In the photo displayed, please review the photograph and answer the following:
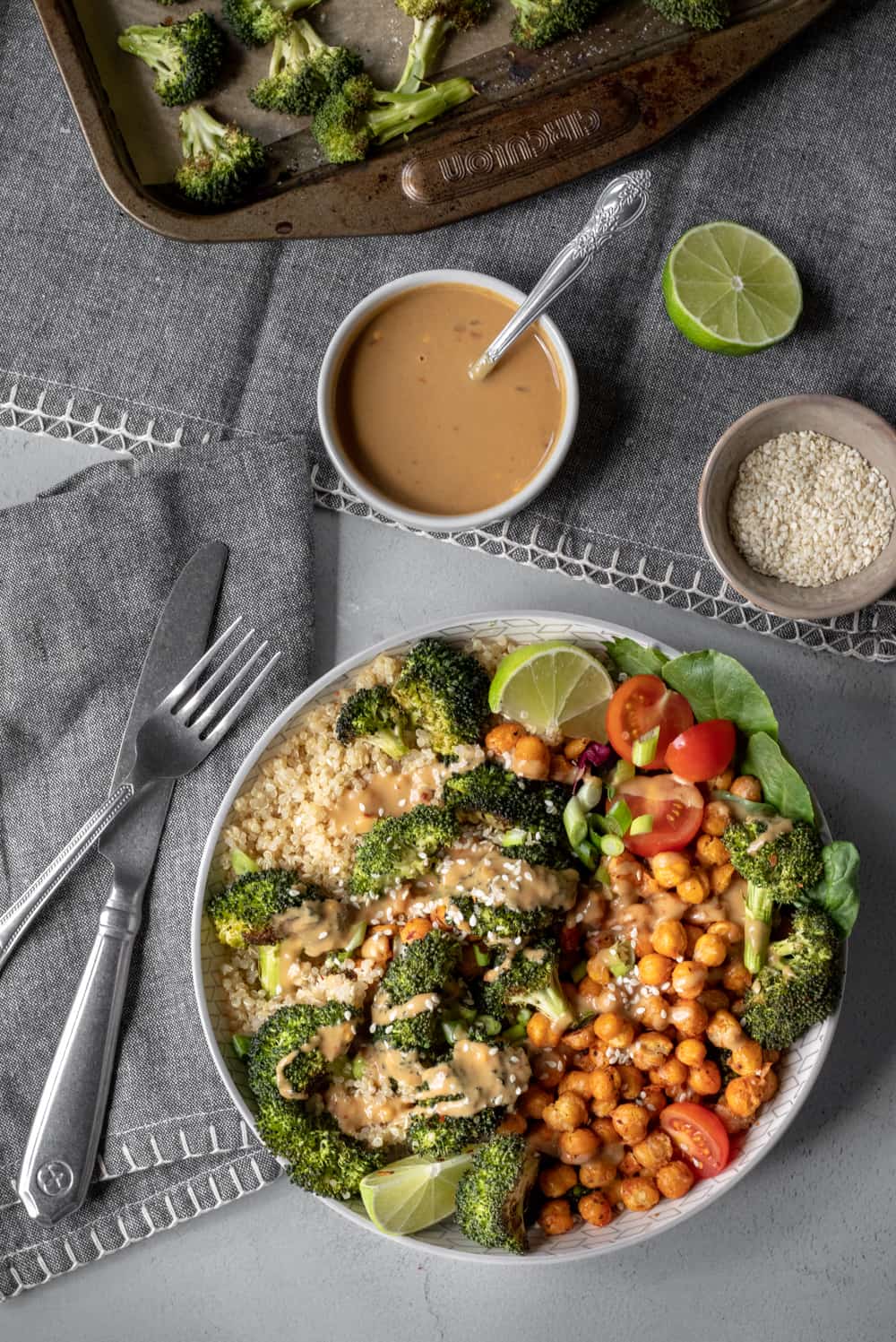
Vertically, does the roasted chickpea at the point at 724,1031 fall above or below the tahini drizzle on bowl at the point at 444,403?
below

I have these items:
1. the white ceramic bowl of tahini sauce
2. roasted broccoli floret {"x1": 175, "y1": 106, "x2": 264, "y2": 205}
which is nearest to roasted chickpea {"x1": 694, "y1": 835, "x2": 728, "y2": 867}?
the white ceramic bowl of tahini sauce

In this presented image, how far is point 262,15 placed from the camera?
328 cm

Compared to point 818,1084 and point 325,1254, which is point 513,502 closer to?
point 818,1084

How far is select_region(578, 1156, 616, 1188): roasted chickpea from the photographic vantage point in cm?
288

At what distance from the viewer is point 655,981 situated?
288cm

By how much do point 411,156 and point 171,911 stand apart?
7.18 ft

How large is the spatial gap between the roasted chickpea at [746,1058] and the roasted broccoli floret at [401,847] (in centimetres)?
86

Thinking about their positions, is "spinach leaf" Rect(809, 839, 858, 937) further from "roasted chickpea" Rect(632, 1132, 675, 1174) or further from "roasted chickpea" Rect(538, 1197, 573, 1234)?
"roasted chickpea" Rect(538, 1197, 573, 1234)

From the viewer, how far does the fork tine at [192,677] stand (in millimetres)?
3258

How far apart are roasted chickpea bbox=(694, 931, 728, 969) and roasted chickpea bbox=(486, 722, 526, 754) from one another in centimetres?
67

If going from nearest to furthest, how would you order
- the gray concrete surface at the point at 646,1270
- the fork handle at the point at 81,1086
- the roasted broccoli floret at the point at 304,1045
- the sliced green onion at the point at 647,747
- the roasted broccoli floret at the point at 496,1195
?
the roasted broccoli floret at the point at 496,1195 < the roasted broccoli floret at the point at 304,1045 < the sliced green onion at the point at 647,747 < the fork handle at the point at 81,1086 < the gray concrete surface at the point at 646,1270

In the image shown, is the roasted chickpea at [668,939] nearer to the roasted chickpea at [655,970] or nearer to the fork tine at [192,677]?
the roasted chickpea at [655,970]

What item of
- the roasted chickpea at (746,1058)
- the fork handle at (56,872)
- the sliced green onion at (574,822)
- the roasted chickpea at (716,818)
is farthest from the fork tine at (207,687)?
the roasted chickpea at (746,1058)

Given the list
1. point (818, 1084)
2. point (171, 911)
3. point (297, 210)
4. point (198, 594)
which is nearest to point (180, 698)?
point (198, 594)
